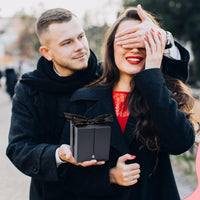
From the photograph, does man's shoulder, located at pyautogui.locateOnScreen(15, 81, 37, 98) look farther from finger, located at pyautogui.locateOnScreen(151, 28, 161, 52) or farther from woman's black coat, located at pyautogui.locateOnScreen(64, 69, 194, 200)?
finger, located at pyautogui.locateOnScreen(151, 28, 161, 52)

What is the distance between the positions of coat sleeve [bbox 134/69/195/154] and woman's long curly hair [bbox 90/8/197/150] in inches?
5.0

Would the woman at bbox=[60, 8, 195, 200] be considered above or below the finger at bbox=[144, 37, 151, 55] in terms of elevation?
below

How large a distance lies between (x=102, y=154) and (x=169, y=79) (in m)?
0.75

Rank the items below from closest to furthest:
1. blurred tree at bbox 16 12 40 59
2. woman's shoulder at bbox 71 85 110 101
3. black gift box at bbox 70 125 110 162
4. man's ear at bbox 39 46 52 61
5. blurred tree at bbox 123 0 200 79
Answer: black gift box at bbox 70 125 110 162 < woman's shoulder at bbox 71 85 110 101 < man's ear at bbox 39 46 52 61 < blurred tree at bbox 123 0 200 79 < blurred tree at bbox 16 12 40 59

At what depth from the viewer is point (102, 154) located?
4.61ft

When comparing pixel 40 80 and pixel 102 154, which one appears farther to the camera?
pixel 40 80

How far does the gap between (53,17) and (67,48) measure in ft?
0.88

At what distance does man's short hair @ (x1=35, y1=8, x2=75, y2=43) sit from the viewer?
7.08ft

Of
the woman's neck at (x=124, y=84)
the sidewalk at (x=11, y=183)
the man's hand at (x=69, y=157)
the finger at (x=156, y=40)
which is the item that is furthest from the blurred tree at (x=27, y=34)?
the man's hand at (x=69, y=157)

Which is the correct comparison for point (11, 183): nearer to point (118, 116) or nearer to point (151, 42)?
point (118, 116)

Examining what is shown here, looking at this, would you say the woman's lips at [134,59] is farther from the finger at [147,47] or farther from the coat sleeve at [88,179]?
the coat sleeve at [88,179]

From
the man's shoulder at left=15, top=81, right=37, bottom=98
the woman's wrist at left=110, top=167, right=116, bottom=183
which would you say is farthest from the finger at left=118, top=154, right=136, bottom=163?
the man's shoulder at left=15, top=81, right=37, bottom=98

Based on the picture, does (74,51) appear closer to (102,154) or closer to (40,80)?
(40,80)

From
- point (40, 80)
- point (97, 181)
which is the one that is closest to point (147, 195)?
point (97, 181)
